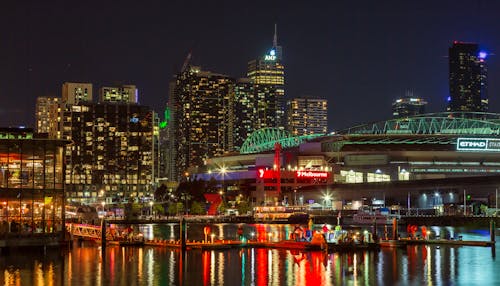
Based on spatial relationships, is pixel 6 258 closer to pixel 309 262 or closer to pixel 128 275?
pixel 128 275

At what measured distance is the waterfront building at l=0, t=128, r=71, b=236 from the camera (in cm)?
6762

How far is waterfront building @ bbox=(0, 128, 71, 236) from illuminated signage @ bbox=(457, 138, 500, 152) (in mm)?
133712

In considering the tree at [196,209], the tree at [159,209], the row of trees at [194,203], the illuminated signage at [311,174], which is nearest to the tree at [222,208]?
the row of trees at [194,203]

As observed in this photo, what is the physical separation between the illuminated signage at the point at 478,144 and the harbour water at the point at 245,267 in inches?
4498

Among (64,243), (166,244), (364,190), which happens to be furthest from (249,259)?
(364,190)

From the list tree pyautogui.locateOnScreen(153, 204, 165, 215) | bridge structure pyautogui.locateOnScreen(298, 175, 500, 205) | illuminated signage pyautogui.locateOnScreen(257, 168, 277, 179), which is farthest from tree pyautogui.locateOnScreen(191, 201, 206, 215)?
bridge structure pyautogui.locateOnScreen(298, 175, 500, 205)

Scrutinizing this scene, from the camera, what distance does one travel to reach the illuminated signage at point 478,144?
185375 mm

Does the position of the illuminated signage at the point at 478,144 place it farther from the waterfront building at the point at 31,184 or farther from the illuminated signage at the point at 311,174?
the waterfront building at the point at 31,184

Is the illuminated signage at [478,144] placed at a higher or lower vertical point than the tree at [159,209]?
higher

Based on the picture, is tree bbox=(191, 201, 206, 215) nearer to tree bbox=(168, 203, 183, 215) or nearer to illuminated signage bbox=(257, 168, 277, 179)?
tree bbox=(168, 203, 183, 215)

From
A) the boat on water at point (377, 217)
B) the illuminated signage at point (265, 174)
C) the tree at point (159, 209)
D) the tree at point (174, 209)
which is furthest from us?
the illuminated signage at point (265, 174)

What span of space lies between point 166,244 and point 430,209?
8080 cm

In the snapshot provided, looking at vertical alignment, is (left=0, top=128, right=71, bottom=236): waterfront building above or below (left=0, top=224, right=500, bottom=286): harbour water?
above

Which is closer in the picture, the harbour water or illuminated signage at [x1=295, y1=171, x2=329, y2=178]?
the harbour water
